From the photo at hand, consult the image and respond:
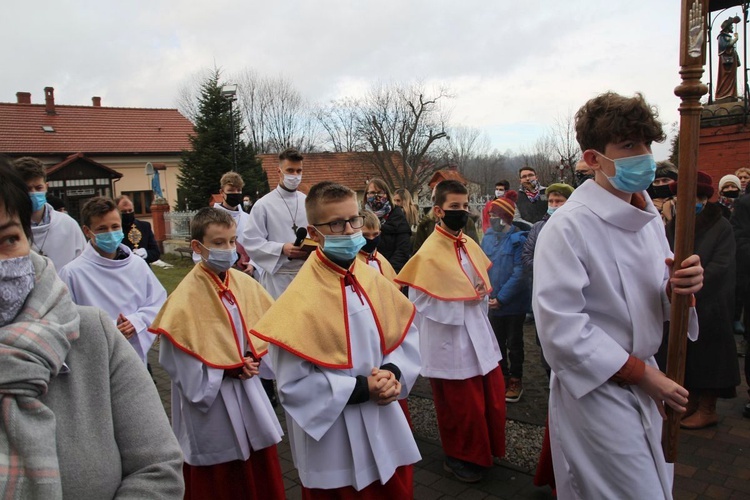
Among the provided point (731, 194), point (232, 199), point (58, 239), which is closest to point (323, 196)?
point (58, 239)

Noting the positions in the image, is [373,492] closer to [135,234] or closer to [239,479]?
[239,479]

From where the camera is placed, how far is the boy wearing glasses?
2650 mm

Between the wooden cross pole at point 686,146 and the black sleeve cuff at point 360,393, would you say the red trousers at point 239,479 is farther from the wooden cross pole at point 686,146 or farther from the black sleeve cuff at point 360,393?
the wooden cross pole at point 686,146

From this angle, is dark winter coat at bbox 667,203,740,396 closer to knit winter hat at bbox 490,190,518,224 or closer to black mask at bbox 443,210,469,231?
knit winter hat at bbox 490,190,518,224

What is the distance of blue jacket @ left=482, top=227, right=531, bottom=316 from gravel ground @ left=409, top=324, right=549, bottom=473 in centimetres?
95

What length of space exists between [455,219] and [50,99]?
42.8m

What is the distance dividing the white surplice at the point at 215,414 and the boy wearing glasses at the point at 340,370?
1.65 feet

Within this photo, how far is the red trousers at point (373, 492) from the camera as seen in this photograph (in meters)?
2.73

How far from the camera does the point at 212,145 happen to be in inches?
1135

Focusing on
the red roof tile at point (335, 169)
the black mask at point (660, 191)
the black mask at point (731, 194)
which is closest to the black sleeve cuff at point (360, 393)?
the black mask at point (660, 191)

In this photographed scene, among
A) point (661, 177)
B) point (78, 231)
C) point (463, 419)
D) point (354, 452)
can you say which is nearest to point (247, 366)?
point (354, 452)

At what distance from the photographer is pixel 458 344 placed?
4.23 metres

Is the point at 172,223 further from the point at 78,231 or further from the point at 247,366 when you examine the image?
the point at 247,366

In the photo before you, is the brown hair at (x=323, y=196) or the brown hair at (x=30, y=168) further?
the brown hair at (x=30, y=168)
